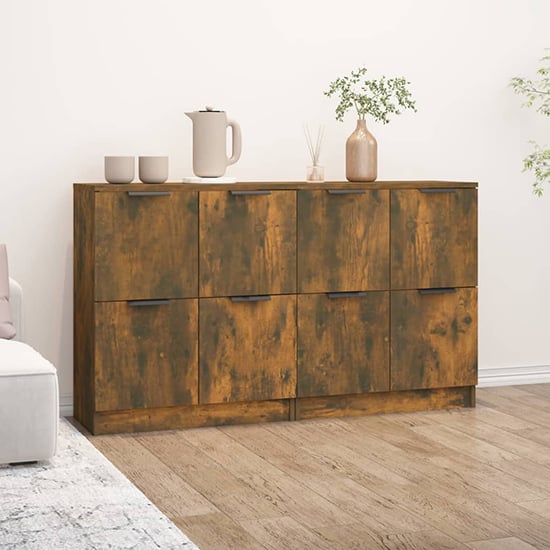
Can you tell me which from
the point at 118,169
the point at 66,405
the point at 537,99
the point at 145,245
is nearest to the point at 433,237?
the point at 537,99

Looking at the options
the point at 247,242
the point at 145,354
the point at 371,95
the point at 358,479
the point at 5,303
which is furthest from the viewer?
the point at 371,95

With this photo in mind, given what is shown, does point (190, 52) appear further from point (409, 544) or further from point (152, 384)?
point (409, 544)

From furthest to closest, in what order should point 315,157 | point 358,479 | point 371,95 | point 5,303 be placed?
1. point 371,95
2. point 315,157
3. point 5,303
4. point 358,479

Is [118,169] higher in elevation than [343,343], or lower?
higher

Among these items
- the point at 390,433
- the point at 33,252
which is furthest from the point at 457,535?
the point at 33,252

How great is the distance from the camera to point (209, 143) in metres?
4.80

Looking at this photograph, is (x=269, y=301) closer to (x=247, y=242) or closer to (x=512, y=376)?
(x=247, y=242)

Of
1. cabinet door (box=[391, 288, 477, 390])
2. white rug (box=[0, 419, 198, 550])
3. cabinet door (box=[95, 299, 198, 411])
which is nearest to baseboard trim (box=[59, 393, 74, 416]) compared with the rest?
cabinet door (box=[95, 299, 198, 411])

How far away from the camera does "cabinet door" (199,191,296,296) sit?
4.66 meters

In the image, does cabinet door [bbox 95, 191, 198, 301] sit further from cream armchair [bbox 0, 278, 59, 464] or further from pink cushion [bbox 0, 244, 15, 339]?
cream armchair [bbox 0, 278, 59, 464]

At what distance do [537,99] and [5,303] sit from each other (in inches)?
114

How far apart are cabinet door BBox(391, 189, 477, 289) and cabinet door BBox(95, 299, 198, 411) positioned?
3.20ft

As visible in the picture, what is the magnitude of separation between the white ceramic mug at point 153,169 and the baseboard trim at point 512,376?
80.5 inches

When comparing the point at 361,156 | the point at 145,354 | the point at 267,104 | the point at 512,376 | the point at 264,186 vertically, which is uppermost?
the point at 267,104
